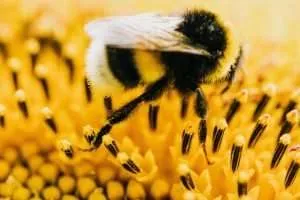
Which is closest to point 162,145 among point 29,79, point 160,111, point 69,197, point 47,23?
point 160,111

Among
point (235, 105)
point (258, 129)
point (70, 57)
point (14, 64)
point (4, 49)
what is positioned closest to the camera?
point (258, 129)

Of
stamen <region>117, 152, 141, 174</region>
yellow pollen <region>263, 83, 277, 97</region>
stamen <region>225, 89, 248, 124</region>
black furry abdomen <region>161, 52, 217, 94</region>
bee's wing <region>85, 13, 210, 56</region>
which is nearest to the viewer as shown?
bee's wing <region>85, 13, 210, 56</region>

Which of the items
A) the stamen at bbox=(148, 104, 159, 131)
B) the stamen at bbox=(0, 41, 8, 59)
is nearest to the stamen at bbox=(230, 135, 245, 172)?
the stamen at bbox=(148, 104, 159, 131)

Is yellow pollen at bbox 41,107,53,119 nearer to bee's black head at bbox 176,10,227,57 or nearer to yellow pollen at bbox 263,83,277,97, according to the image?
bee's black head at bbox 176,10,227,57

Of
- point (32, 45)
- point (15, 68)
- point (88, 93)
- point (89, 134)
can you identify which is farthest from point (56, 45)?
point (89, 134)

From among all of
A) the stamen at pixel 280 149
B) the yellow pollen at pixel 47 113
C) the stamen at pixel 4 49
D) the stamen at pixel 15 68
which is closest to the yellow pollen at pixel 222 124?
the stamen at pixel 280 149

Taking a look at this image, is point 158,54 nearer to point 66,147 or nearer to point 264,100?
point 66,147

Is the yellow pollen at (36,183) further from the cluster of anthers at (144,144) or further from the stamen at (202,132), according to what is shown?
the stamen at (202,132)
